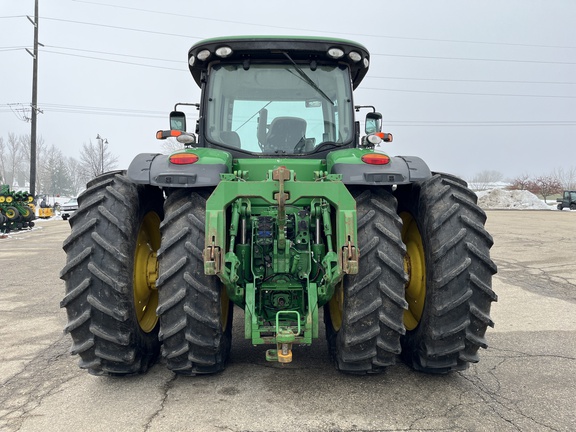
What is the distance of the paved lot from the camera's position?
8.51 feet

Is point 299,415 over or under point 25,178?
over

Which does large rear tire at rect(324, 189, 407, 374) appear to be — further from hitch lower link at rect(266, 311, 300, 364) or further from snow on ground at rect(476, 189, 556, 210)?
snow on ground at rect(476, 189, 556, 210)

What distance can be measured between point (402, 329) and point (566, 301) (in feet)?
14.3

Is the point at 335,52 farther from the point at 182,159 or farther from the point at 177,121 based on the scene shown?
the point at 177,121

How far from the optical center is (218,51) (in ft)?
11.7

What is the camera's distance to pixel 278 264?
9.51 ft

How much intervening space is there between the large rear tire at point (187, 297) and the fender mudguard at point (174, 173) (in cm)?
20

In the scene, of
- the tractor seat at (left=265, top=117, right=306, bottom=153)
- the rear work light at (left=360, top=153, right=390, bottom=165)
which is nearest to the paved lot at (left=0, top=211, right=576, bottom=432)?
the rear work light at (left=360, top=153, right=390, bottom=165)

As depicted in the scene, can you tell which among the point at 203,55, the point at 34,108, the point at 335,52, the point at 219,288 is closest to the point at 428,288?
the point at 219,288

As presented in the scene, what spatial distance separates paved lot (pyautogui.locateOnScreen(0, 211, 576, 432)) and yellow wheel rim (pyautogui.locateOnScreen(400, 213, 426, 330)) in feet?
1.35

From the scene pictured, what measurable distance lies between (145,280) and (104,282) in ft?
1.86

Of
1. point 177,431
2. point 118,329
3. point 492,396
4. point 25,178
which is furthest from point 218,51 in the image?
point 25,178

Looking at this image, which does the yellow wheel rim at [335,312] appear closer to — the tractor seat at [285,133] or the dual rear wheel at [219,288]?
the dual rear wheel at [219,288]

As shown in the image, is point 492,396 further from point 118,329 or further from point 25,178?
point 25,178
